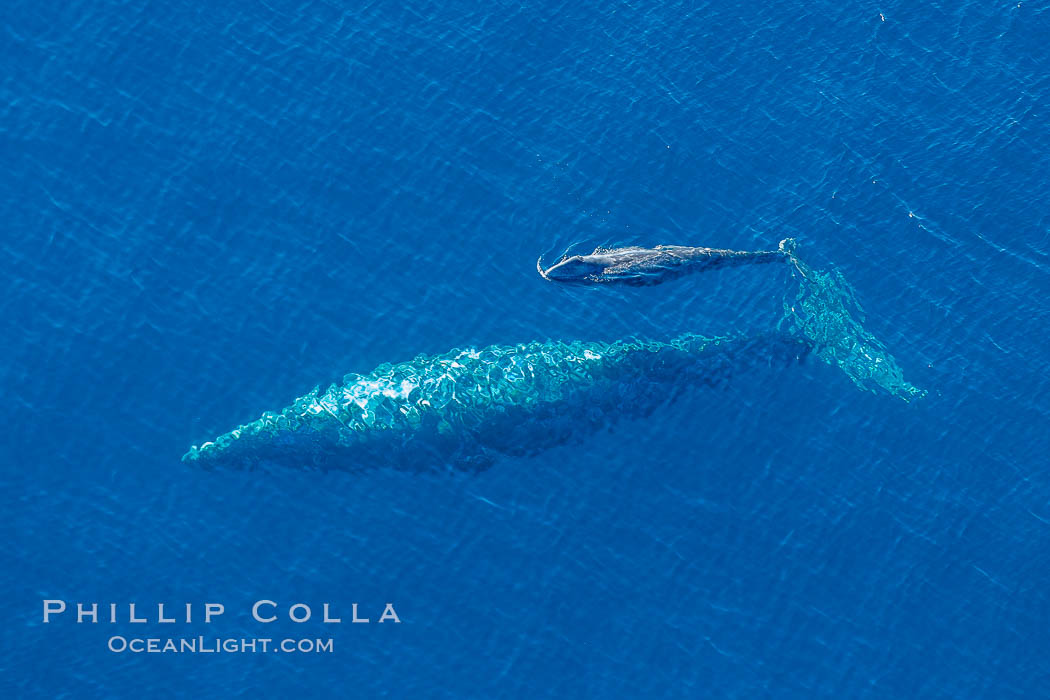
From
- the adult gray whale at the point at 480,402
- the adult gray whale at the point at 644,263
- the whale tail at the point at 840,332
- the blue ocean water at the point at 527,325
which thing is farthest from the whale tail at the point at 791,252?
the adult gray whale at the point at 480,402

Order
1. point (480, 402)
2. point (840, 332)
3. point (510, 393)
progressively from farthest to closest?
1. point (840, 332)
2. point (510, 393)
3. point (480, 402)

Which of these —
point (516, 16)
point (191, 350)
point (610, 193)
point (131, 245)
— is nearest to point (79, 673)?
point (191, 350)

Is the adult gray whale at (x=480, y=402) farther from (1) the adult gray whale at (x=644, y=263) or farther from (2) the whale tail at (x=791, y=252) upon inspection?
(2) the whale tail at (x=791, y=252)

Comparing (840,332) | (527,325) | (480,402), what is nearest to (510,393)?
(480,402)

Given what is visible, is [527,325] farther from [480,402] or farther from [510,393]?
[480,402]

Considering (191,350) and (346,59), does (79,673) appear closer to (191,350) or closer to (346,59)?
(191,350)

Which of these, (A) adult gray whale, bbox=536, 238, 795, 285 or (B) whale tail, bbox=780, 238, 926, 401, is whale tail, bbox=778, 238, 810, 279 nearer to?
(B) whale tail, bbox=780, 238, 926, 401
